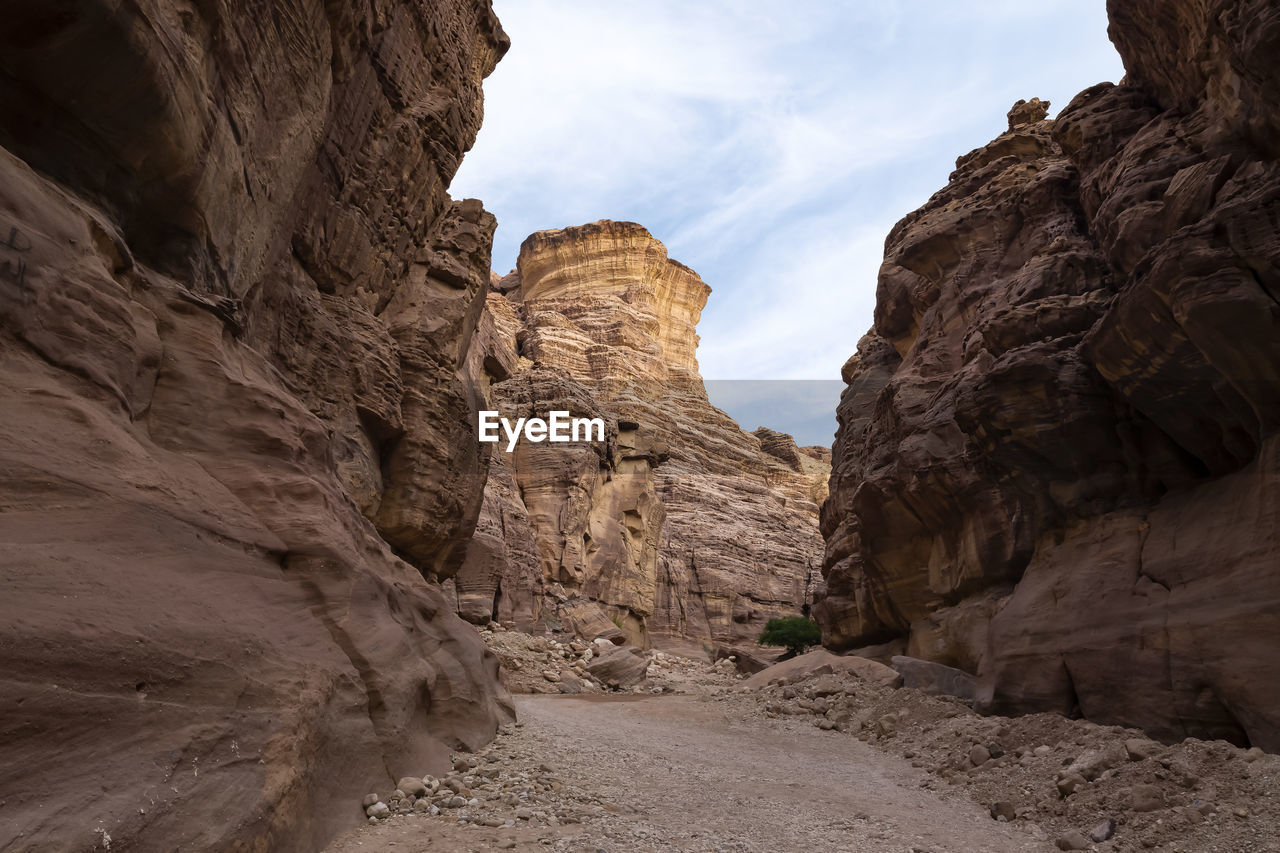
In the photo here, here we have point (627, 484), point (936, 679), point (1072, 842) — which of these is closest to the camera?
point (1072, 842)

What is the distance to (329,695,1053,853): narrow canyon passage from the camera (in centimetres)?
610

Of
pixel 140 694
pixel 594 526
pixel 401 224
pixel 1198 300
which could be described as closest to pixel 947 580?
pixel 1198 300

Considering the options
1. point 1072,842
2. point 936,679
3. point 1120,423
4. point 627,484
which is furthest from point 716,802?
point 627,484

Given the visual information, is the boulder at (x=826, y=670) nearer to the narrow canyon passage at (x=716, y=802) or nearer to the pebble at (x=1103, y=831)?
the narrow canyon passage at (x=716, y=802)

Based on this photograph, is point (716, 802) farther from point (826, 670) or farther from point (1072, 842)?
point (826, 670)

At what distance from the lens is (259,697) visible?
5227 millimetres

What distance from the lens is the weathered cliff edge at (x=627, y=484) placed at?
131 feet

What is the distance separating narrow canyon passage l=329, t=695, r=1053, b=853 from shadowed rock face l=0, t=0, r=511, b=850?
3.55ft

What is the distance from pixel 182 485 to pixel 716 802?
6.18 metres

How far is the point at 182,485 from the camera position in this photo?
6.10 meters

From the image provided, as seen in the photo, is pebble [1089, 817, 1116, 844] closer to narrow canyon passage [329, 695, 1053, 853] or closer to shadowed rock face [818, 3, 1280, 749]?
narrow canyon passage [329, 695, 1053, 853]

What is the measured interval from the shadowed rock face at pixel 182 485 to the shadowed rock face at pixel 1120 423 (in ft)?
30.3

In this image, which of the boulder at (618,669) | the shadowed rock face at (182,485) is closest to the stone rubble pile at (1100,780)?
the shadowed rock face at (182,485)

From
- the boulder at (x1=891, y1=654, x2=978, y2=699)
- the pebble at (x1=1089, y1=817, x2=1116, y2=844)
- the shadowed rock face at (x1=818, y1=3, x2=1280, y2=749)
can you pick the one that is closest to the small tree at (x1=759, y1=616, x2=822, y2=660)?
the shadowed rock face at (x1=818, y1=3, x2=1280, y2=749)
